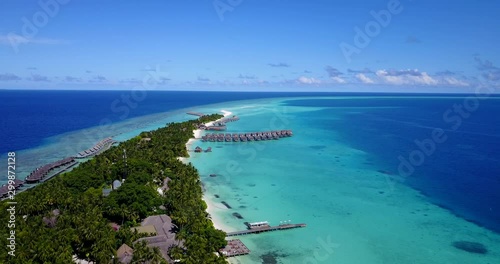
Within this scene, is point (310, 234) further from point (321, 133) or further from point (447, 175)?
point (321, 133)

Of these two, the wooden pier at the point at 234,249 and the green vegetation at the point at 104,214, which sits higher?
the green vegetation at the point at 104,214

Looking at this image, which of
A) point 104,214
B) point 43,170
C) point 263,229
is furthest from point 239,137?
point 104,214

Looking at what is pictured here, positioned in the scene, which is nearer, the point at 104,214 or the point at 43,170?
the point at 104,214

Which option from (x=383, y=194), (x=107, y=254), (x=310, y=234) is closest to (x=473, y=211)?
(x=383, y=194)

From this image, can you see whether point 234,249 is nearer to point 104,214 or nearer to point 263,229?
point 263,229

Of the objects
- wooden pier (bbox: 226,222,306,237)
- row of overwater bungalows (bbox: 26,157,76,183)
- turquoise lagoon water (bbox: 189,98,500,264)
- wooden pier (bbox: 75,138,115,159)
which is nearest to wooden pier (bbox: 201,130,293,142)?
turquoise lagoon water (bbox: 189,98,500,264)

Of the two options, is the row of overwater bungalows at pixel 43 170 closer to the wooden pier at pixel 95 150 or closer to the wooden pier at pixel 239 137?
the wooden pier at pixel 95 150

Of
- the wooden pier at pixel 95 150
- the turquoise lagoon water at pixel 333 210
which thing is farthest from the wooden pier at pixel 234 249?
the wooden pier at pixel 95 150
